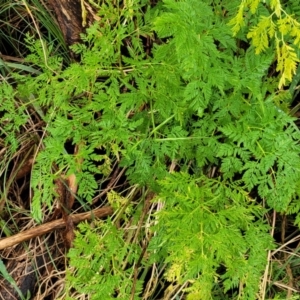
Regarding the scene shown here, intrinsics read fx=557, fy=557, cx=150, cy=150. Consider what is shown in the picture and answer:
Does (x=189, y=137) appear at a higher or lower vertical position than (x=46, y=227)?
higher

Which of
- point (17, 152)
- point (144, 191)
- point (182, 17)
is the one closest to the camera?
point (182, 17)

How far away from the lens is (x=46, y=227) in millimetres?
2389

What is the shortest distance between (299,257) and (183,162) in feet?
2.00

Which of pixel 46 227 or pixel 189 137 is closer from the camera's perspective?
pixel 189 137

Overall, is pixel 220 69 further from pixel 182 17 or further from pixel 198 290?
pixel 198 290

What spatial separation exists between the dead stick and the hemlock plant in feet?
0.74

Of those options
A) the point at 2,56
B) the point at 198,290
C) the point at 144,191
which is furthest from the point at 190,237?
the point at 2,56

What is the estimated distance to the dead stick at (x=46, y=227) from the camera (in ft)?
7.72

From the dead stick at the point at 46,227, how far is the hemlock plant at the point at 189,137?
224mm

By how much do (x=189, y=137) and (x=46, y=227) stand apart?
82cm

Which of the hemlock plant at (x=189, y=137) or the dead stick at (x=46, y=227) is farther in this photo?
the dead stick at (x=46, y=227)

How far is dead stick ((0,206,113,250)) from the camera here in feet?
7.72

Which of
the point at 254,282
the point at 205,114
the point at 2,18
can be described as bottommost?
the point at 254,282

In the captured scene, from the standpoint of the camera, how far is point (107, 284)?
1.93 metres
